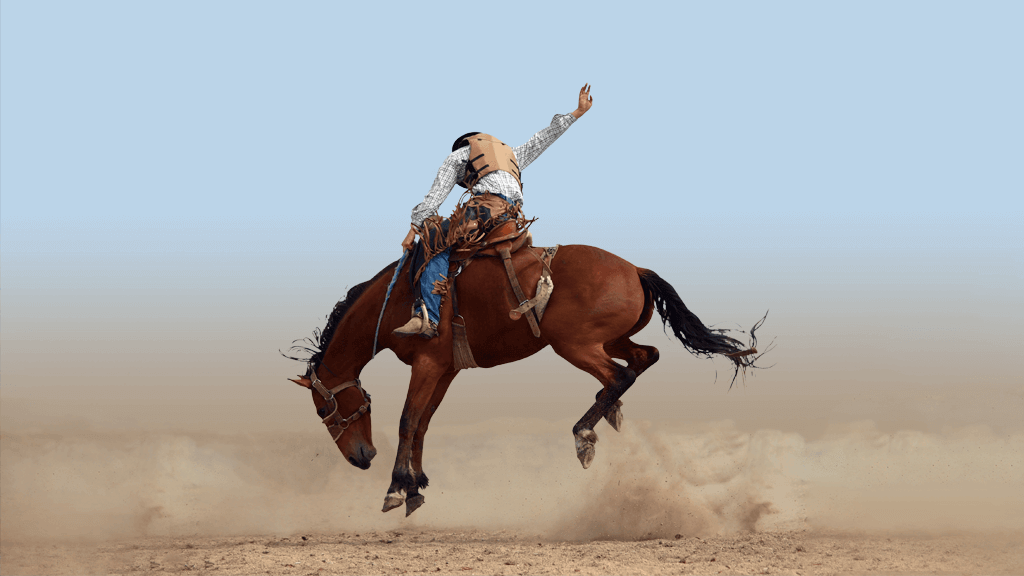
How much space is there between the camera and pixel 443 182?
9492 millimetres

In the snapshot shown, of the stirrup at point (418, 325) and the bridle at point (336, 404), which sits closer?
the stirrup at point (418, 325)

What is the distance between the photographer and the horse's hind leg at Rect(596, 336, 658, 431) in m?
9.43

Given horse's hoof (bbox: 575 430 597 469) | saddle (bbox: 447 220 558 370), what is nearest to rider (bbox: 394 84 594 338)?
saddle (bbox: 447 220 558 370)

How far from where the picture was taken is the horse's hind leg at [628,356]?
9430 millimetres

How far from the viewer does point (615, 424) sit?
9.43m

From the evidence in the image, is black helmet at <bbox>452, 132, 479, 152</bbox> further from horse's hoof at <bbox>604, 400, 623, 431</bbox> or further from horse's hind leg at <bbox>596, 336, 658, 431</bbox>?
horse's hoof at <bbox>604, 400, 623, 431</bbox>

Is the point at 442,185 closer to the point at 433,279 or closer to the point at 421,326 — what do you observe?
the point at 433,279

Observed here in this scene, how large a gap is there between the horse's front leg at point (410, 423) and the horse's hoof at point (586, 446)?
1.43 metres

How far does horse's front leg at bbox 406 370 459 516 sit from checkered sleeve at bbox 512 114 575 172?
7.19 feet

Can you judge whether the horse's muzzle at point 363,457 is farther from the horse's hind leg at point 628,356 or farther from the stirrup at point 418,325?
the horse's hind leg at point 628,356

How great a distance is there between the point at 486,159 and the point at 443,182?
0.46 meters

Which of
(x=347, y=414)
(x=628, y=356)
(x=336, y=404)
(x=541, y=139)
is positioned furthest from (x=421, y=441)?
(x=541, y=139)

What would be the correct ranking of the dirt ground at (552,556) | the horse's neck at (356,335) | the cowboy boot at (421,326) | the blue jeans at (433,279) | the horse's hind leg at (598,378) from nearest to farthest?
the dirt ground at (552,556)
the horse's hind leg at (598,378)
the cowboy boot at (421,326)
the blue jeans at (433,279)
the horse's neck at (356,335)

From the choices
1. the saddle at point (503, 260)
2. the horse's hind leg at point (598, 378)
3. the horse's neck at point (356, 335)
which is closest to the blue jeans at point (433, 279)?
the saddle at point (503, 260)
